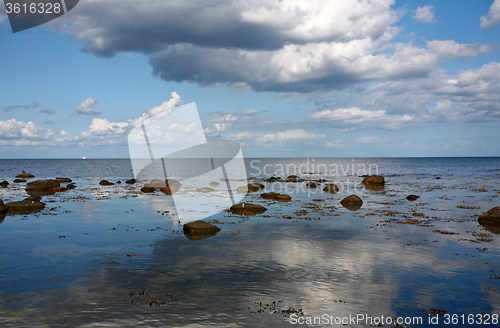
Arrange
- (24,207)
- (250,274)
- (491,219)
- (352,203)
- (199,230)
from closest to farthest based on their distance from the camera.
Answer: (250,274)
(199,230)
(491,219)
(24,207)
(352,203)

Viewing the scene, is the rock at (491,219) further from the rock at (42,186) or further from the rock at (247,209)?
the rock at (42,186)

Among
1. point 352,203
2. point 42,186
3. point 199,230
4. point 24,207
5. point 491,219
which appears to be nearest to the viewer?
point 199,230

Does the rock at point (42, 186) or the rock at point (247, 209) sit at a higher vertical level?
the rock at point (42, 186)

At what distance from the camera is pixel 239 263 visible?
1906 cm

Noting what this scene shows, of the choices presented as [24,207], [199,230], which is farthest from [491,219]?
[24,207]

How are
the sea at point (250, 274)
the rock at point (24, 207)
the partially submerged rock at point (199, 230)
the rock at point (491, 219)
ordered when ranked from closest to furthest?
the sea at point (250, 274) < the partially submerged rock at point (199, 230) < the rock at point (491, 219) < the rock at point (24, 207)

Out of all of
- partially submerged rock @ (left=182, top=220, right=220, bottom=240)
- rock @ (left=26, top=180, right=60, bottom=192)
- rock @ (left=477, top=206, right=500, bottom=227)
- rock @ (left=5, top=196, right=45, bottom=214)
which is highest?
rock @ (left=26, top=180, right=60, bottom=192)

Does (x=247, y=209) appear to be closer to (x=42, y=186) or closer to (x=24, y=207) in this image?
(x=24, y=207)

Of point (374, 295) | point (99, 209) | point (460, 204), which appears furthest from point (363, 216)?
point (99, 209)

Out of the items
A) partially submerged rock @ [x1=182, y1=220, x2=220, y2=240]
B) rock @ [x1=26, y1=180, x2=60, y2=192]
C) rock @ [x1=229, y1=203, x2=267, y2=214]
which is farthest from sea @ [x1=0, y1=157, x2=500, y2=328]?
rock @ [x1=26, y1=180, x2=60, y2=192]

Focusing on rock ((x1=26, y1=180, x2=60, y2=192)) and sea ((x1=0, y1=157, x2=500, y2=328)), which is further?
rock ((x1=26, y1=180, x2=60, y2=192))

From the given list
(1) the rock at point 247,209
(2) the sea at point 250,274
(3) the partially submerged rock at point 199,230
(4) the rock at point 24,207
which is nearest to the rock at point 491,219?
(2) the sea at point 250,274

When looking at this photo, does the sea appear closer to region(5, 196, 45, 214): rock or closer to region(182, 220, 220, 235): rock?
region(182, 220, 220, 235): rock

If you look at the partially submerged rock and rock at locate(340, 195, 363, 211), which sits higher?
the partially submerged rock
